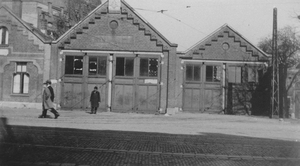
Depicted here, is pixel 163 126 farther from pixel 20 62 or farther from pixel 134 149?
pixel 20 62

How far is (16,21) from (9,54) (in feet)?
8.84

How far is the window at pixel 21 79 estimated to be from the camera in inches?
956

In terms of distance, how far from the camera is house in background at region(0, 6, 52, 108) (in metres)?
24.0

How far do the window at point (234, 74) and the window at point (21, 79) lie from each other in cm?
1671

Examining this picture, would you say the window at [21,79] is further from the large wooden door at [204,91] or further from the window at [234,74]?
the window at [234,74]

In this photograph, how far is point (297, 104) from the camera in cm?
3531

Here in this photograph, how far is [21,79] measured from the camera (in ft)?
79.8

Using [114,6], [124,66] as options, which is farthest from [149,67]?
[114,6]

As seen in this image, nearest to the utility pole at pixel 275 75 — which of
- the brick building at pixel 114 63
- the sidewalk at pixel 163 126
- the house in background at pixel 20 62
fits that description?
the sidewalk at pixel 163 126

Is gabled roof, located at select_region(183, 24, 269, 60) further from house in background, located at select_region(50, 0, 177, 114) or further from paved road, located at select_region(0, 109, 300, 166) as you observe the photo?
paved road, located at select_region(0, 109, 300, 166)

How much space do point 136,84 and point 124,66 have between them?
172cm

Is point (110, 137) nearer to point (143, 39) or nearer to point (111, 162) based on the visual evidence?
point (111, 162)

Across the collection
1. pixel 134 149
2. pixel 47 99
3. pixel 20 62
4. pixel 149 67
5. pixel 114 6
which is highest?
pixel 114 6

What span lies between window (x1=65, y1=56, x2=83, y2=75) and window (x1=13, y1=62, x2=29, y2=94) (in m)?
3.34
